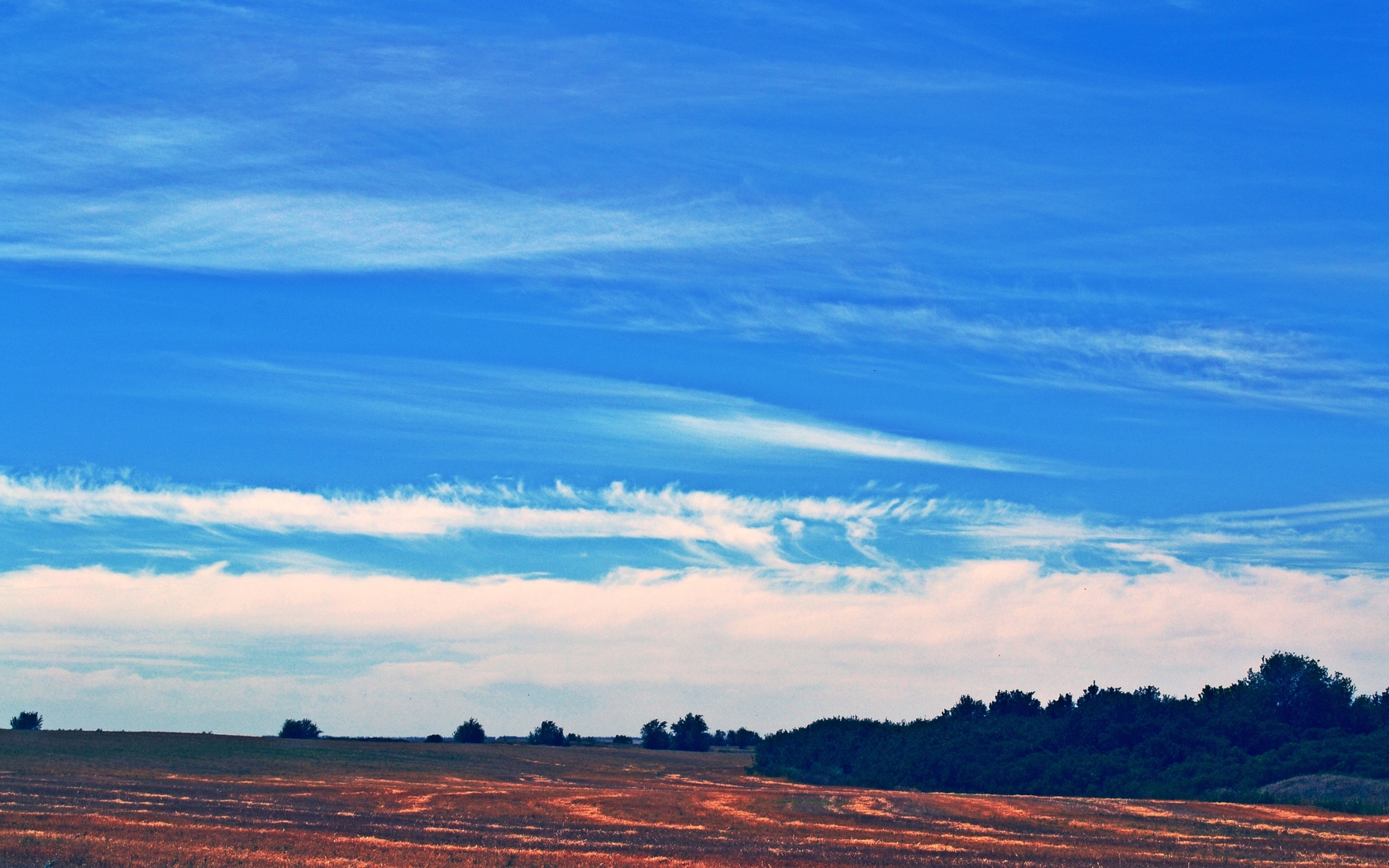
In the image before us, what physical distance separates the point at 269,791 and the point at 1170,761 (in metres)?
73.7

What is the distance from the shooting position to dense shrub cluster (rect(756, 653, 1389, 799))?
94.2 m

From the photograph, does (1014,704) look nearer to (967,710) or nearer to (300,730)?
(967,710)

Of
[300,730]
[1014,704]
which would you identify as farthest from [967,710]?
[300,730]

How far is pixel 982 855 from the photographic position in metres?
41.1

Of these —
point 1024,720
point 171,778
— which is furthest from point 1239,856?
point 1024,720

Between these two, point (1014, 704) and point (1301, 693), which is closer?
point (1301, 693)

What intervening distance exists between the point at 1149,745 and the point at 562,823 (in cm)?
7166

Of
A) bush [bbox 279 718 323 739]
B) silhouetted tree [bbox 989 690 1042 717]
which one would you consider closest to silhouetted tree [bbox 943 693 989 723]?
silhouetted tree [bbox 989 690 1042 717]

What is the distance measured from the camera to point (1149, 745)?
351 ft

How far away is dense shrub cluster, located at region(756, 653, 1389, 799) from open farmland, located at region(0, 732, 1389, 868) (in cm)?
1886

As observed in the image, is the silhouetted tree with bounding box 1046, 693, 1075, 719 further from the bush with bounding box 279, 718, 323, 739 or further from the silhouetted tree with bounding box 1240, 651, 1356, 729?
the bush with bounding box 279, 718, 323, 739

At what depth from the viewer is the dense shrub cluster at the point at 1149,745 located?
94250 millimetres

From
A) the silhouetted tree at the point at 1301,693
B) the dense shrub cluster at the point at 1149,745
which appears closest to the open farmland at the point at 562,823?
the dense shrub cluster at the point at 1149,745

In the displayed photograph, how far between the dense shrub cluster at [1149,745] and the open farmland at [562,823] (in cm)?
1886
